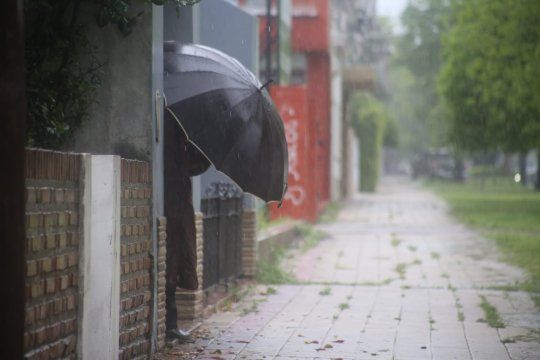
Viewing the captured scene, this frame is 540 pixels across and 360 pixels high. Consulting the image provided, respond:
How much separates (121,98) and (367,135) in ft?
114

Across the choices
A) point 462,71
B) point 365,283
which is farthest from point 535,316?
point 462,71

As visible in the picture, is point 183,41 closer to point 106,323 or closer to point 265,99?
A: point 265,99

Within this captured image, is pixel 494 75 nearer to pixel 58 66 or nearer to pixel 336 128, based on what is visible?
pixel 336 128

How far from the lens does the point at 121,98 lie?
6.84 m

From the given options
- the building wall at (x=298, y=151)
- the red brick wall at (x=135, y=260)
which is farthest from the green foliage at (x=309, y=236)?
the red brick wall at (x=135, y=260)

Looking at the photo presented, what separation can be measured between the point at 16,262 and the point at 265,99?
3391 mm

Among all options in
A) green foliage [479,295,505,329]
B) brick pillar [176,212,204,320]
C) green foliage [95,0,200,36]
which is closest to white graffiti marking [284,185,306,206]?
green foliage [479,295,505,329]

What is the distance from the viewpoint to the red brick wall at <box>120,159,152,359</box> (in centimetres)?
637

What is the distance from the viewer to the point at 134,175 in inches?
259

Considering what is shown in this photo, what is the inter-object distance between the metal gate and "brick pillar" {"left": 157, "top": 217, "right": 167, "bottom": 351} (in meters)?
2.04

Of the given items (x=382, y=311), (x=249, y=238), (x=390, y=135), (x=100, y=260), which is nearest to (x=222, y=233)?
(x=249, y=238)

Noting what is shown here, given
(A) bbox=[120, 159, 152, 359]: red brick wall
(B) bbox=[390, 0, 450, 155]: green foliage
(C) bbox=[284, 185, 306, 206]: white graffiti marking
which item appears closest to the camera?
(A) bbox=[120, 159, 152, 359]: red brick wall

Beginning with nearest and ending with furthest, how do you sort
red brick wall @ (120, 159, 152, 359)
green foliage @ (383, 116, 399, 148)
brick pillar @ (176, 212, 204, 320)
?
1. red brick wall @ (120, 159, 152, 359)
2. brick pillar @ (176, 212, 204, 320)
3. green foliage @ (383, 116, 399, 148)

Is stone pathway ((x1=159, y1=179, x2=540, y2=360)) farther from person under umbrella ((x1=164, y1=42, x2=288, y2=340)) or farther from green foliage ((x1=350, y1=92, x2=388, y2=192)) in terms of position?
green foliage ((x1=350, y1=92, x2=388, y2=192))
